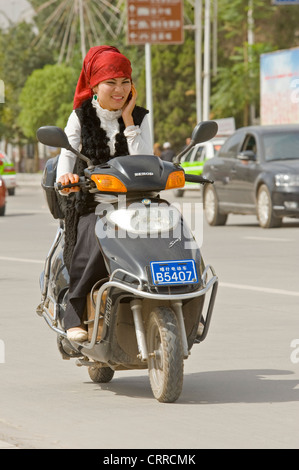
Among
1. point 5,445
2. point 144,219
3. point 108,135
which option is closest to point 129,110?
point 108,135

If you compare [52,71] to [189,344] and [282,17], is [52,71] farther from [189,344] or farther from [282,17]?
[189,344]

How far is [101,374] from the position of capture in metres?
7.65

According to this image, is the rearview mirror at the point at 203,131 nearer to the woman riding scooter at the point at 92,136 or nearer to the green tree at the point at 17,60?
the woman riding scooter at the point at 92,136

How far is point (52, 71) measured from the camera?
80625mm

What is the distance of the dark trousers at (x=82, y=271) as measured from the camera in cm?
693

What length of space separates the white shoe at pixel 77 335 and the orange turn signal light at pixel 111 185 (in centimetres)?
76

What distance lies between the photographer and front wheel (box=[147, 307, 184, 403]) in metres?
6.57

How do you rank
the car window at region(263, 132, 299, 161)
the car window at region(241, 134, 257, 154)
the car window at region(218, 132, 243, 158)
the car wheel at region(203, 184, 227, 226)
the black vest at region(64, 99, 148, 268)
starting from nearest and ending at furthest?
the black vest at region(64, 99, 148, 268)
the car window at region(263, 132, 299, 161)
the car window at region(241, 134, 257, 154)
the car window at region(218, 132, 243, 158)
the car wheel at region(203, 184, 227, 226)

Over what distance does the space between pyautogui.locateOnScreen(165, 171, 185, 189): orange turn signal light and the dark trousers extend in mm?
444

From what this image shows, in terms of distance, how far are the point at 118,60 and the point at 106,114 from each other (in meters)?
0.30

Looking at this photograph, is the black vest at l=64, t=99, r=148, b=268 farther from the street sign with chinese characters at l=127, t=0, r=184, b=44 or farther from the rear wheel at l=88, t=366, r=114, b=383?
the street sign with chinese characters at l=127, t=0, r=184, b=44

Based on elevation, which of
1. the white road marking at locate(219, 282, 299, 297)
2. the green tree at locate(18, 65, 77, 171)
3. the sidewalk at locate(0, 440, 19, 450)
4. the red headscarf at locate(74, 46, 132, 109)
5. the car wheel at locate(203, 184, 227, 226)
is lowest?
the green tree at locate(18, 65, 77, 171)

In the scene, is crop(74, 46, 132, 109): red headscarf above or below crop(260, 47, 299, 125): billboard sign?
above

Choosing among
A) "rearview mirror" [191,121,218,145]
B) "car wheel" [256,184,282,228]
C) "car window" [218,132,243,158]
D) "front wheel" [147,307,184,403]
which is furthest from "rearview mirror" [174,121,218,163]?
"car window" [218,132,243,158]
